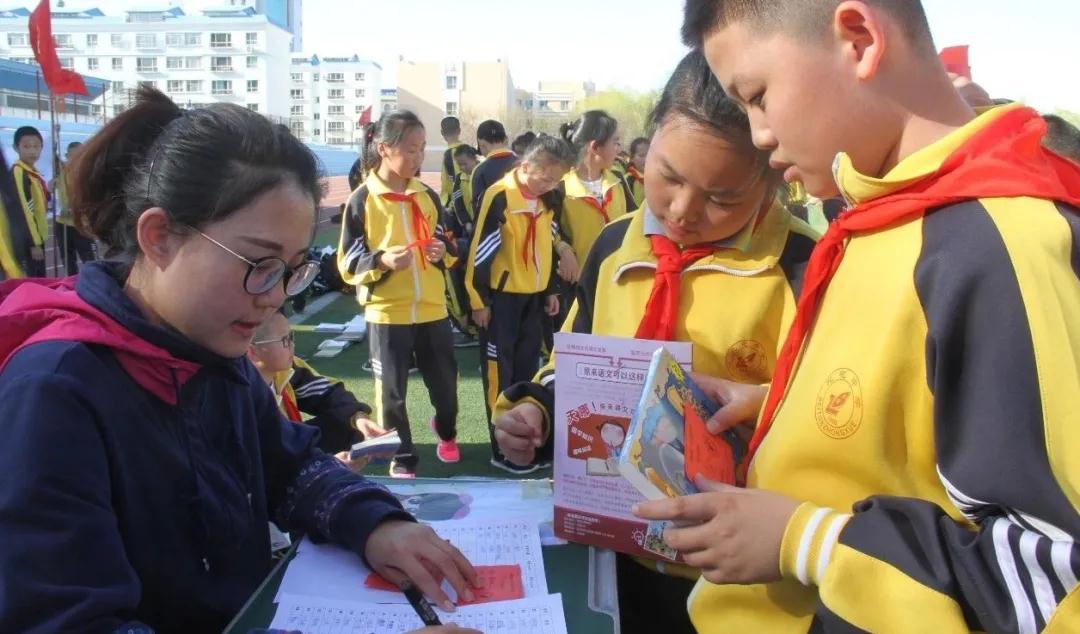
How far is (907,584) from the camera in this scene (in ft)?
2.88

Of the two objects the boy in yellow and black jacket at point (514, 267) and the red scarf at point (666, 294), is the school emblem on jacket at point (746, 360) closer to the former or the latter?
the red scarf at point (666, 294)

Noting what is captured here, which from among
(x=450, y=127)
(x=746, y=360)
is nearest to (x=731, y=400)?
(x=746, y=360)

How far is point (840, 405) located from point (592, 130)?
17.1 feet

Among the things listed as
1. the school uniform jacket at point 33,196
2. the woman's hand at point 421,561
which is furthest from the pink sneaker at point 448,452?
the school uniform jacket at point 33,196

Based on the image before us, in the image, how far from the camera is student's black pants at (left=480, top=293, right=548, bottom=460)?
16.1ft

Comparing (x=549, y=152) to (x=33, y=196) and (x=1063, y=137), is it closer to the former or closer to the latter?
(x=1063, y=137)

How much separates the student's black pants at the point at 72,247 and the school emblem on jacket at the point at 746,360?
8.99m

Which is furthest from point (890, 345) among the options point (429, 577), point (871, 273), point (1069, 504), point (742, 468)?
point (429, 577)

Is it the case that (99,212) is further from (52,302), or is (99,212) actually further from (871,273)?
(871,273)

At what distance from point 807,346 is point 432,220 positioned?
356 cm

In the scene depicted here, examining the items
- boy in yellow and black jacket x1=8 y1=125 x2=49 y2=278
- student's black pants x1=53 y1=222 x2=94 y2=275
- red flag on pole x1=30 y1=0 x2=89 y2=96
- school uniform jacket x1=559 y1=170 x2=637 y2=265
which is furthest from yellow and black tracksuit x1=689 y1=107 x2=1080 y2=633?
A: student's black pants x1=53 y1=222 x2=94 y2=275

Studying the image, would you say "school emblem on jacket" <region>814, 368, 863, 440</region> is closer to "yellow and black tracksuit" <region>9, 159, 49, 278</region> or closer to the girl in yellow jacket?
the girl in yellow jacket

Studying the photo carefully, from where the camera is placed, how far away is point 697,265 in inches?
61.7

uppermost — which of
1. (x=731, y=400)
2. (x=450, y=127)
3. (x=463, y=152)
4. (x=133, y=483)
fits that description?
(x=731, y=400)
